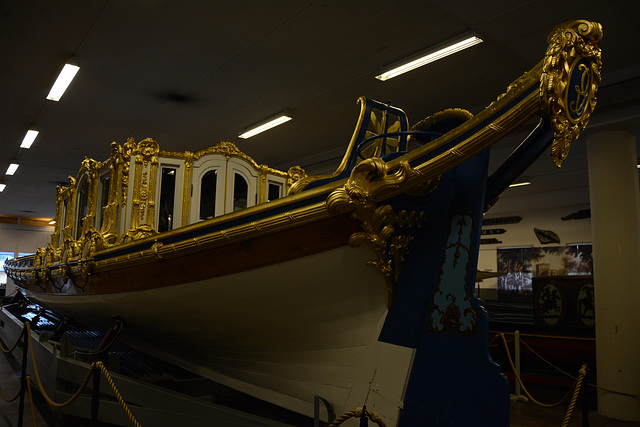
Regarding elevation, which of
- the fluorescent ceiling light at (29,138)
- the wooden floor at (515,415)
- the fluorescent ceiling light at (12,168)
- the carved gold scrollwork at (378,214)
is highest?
the fluorescent ceiling light at (12,168)

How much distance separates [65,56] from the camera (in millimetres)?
4941

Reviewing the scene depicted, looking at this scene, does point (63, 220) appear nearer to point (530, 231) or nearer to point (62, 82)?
point (62, 82)

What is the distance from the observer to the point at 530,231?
13.1 metres

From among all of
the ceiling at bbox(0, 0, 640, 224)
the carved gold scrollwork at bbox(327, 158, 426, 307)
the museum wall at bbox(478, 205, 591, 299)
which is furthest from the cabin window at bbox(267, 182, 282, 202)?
the museum wall at bbox(478, 205, 591, 299)

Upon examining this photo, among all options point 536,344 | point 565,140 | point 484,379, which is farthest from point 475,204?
point 536,344

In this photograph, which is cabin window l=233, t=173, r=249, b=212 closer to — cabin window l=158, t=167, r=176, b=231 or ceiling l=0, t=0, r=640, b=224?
cabin window l=158, t=167, r=176, b=231

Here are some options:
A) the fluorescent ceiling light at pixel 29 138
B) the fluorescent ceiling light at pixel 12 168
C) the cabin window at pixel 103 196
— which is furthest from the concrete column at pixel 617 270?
the fluorescent ceiling light at pixel 12 168

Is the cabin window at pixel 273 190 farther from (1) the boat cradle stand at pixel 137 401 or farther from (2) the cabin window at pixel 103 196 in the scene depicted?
(1) the boat cradle stand at pixel 137 401

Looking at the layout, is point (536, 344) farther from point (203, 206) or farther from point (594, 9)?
point (203, 206)

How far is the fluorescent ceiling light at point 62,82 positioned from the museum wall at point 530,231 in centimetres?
1189

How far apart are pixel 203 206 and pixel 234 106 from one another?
247cm

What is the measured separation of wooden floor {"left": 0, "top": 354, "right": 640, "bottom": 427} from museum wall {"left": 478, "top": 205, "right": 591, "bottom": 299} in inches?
294

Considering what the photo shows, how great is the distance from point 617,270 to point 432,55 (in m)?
3.01

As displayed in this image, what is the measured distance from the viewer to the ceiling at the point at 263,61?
4008 millimetres
